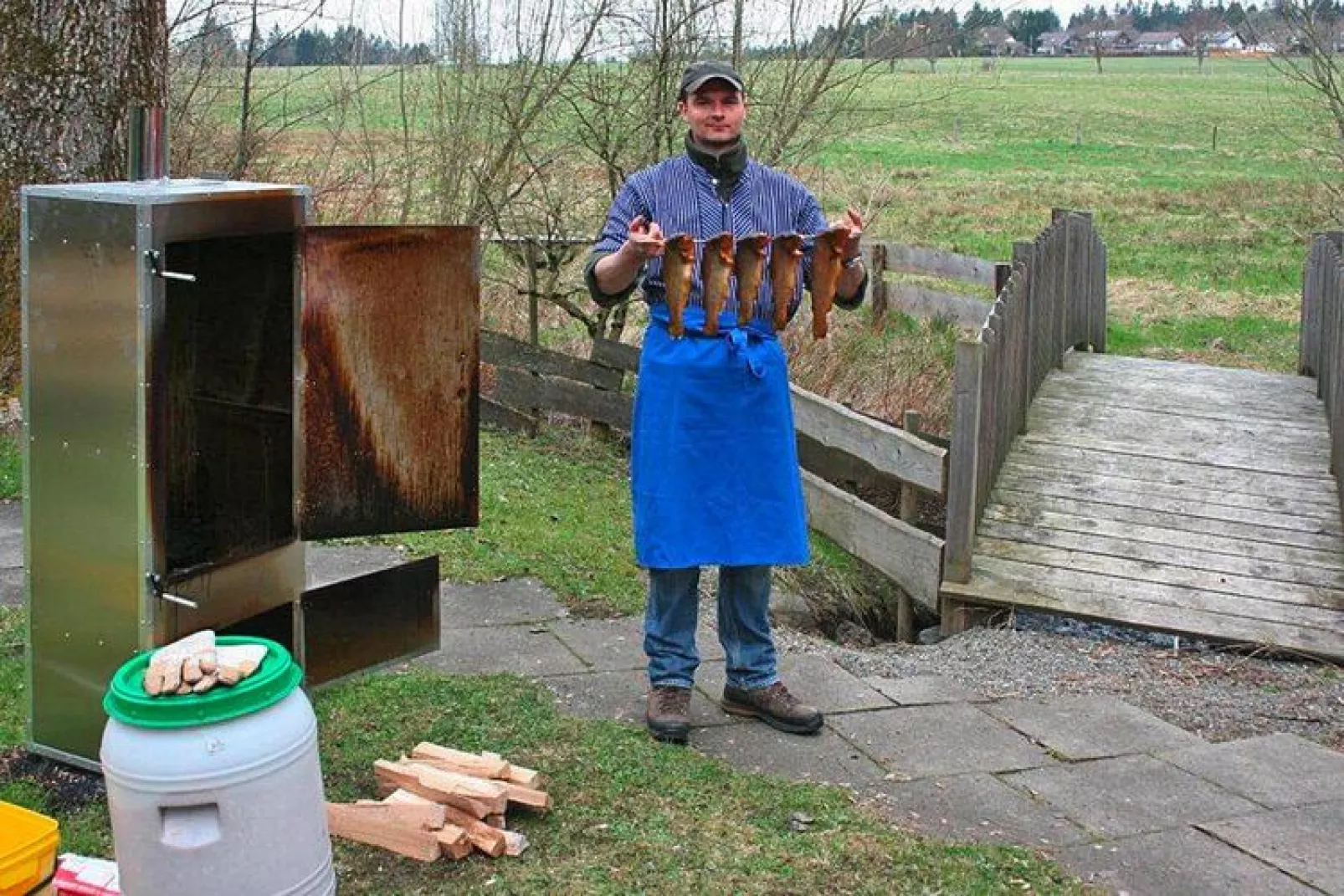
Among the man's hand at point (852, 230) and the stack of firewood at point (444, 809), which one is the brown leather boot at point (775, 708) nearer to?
the stack of firewood at point (444, 809)

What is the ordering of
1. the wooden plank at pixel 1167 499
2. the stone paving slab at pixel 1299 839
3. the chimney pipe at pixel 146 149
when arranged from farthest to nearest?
Answer: the wooden plank at pixel 1167 499 → the chimney pipe at pixel 146 149 → the stone paving slab at pixel 1299 839

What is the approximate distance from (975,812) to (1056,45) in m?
115

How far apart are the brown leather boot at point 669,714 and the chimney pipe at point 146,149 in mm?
2414

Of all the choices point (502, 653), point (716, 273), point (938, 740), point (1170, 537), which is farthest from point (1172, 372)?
point (716, 273)

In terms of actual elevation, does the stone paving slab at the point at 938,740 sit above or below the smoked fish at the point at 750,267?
below

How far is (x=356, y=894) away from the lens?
4090mm

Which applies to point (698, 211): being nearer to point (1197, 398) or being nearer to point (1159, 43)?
point (1197, 398)

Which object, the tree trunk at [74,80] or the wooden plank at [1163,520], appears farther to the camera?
the wooden plank at [1163,520]

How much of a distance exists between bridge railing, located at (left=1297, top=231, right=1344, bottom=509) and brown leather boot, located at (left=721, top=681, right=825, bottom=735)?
4.54m

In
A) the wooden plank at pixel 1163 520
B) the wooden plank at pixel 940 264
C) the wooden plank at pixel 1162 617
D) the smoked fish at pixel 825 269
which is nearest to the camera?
the smoked fish at pixel 825 269

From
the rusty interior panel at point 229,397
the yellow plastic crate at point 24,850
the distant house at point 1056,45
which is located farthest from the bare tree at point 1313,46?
the distant house at point 1056,45

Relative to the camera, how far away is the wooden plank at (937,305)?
1427cm

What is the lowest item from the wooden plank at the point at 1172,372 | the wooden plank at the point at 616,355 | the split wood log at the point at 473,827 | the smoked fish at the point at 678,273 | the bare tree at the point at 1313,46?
the split wood log at the point at 473,827

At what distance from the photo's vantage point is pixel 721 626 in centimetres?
562
